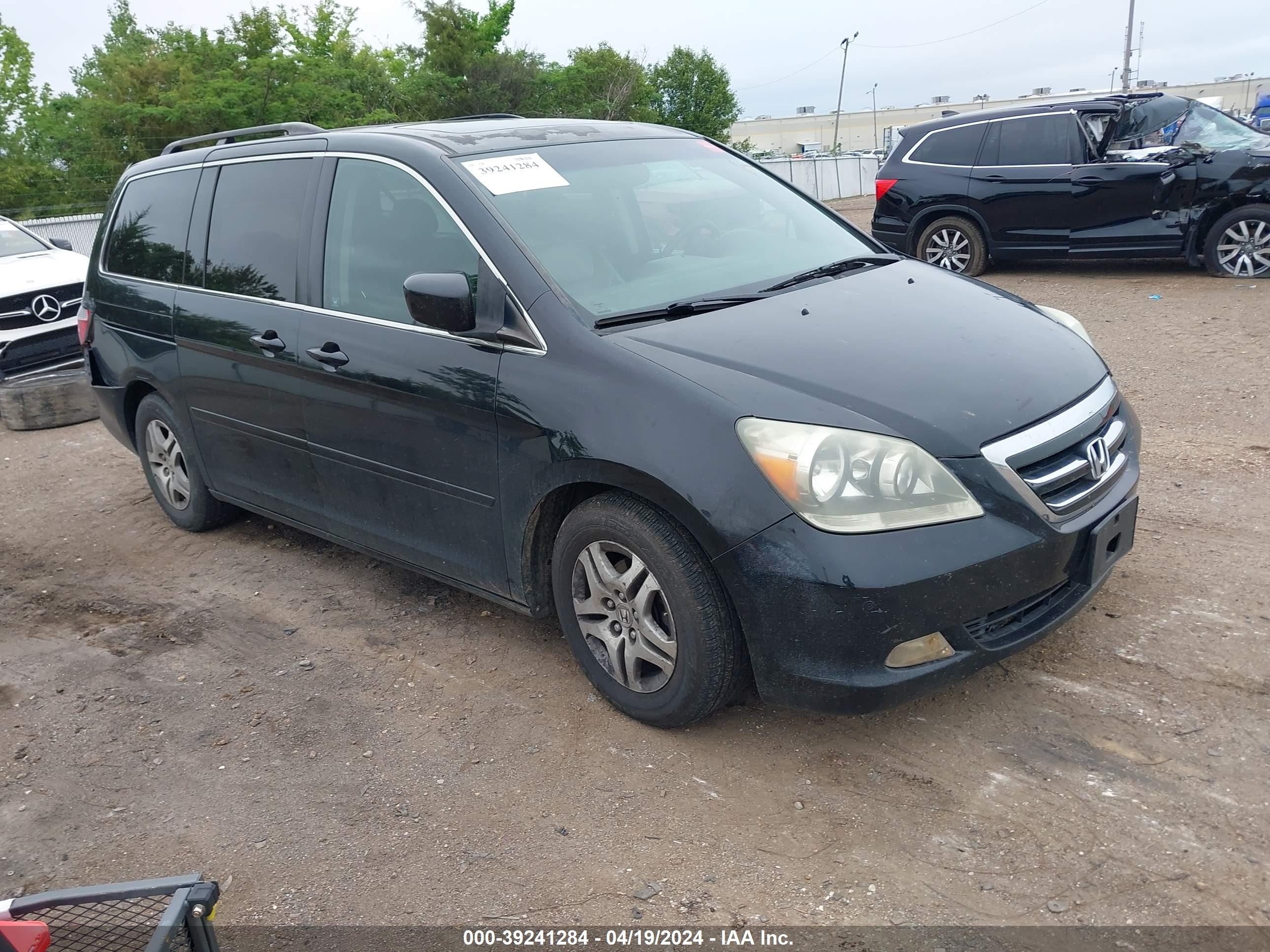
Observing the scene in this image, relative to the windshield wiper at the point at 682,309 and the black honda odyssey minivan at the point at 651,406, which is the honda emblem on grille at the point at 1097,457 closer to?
the black honda odyssey minivan at the point at 651,406

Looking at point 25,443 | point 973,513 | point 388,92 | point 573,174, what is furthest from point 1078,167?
point 388,92

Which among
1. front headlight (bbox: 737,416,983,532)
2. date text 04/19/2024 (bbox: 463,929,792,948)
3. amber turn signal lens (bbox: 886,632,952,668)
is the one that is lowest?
date text 04/19/2024 (bbox: 463,929,792,948)

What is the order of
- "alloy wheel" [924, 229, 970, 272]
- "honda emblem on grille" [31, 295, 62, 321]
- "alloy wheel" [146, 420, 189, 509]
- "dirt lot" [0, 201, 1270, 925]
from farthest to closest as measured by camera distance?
"alloy wheel" [924, 229, 970, 272] < "honda emblem on grille" [31, 295, 62, 321] < "alloy wheel" [146, 420, 189, 509] < "dirt lot" [0, 201, 1270, 925]

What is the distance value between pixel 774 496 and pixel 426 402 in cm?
145

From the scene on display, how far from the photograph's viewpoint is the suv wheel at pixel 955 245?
1159cm

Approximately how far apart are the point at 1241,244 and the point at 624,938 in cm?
1035

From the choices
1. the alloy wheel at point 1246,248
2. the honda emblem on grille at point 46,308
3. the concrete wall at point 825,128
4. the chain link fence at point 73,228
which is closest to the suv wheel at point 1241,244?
the alloy wheel at point 1246,248

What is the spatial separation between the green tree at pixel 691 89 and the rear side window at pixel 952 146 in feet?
188

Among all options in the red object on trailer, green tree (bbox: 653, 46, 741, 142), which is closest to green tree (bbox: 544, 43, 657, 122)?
green tree (bbox: 653, 46, 741, 142)

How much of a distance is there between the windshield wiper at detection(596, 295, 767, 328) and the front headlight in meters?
0.77

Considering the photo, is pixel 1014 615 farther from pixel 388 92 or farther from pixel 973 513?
pixel 388 92

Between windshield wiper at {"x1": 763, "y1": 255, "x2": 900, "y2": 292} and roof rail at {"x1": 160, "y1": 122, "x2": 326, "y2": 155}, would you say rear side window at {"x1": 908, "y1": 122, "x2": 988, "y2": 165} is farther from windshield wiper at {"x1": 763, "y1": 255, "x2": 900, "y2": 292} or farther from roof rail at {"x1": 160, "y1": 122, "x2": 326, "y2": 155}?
roof rail at {"x1": 160, "y1": 122, "x2": 326, "y2": 155}

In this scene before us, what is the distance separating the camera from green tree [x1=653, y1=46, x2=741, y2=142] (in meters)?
66.9

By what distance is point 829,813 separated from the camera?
9.75 ft
